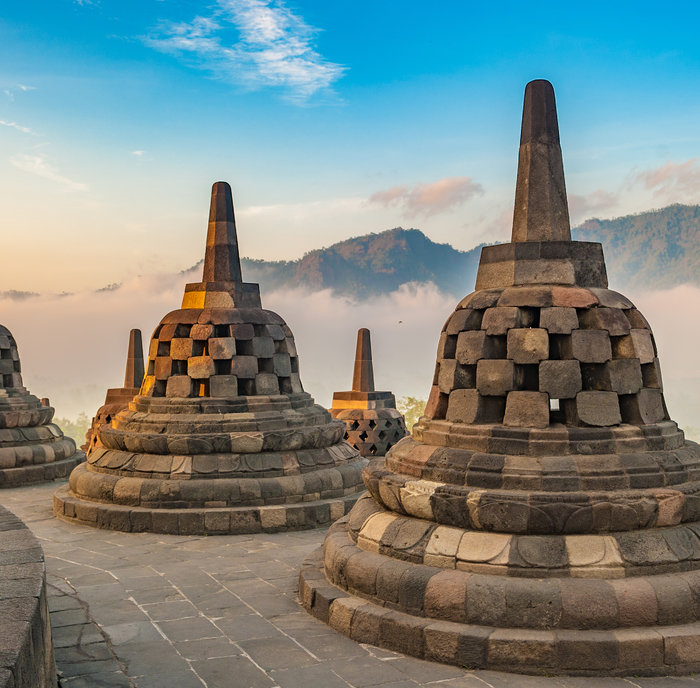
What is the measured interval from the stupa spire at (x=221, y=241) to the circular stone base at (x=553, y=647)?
7227 mm

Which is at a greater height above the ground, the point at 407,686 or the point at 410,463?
the point at 410,463

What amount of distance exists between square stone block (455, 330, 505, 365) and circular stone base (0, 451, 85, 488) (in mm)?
9764

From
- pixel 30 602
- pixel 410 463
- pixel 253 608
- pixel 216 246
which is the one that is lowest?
pixel 253 608

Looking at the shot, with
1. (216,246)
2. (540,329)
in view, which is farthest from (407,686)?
(216,246)

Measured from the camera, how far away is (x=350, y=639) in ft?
19.1

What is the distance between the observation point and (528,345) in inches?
249

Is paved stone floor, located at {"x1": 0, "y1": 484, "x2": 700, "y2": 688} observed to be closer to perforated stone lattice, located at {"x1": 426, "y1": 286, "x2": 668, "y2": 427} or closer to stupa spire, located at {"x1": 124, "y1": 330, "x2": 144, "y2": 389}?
perforated stone lattice, located at {"x1": 426, "y1": 286, "x2": 668, "y2": 427}

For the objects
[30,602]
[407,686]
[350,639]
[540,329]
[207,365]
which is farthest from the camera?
[207,365]

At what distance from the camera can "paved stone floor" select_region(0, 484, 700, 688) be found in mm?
5113

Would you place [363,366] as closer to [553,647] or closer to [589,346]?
[589,346]

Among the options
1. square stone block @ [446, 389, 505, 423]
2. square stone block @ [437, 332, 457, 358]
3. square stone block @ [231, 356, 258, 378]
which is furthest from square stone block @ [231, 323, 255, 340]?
square stone block @ [446, 389, 505, 423]

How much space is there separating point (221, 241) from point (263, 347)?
187 cm

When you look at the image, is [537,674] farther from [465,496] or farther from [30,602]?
[30,602]

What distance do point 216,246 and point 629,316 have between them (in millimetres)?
6862
